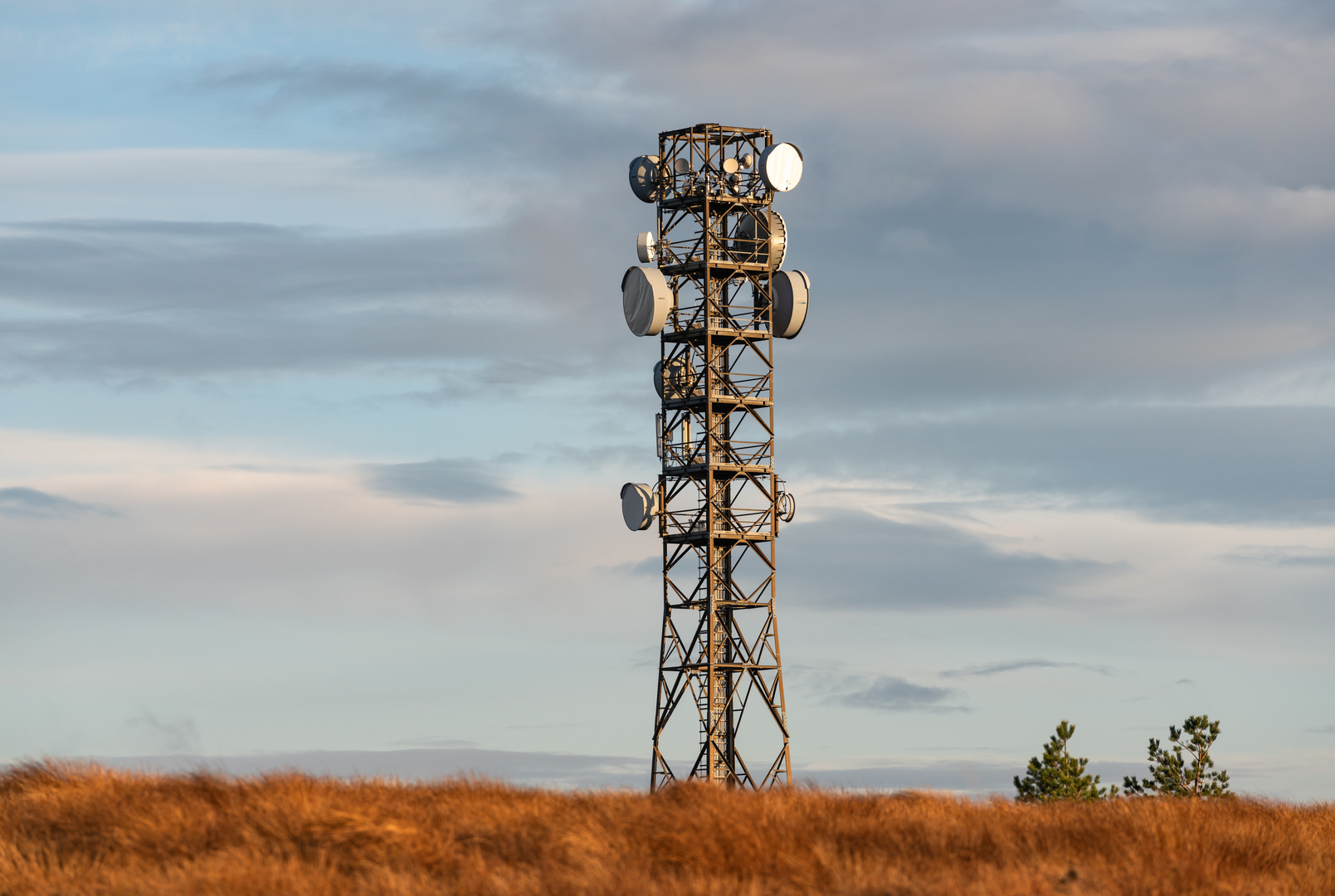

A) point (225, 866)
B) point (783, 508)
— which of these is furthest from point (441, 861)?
point (783, 508)

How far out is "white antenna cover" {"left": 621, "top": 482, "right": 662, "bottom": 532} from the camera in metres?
55.5

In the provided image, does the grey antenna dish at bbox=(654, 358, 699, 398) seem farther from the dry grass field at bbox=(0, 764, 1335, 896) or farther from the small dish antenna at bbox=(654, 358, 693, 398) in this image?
the dry grass field at bbox=(0, 764, 1335, 896)

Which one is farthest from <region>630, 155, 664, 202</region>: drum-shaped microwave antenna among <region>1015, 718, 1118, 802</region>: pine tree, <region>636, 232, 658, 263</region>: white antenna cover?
<region>1015, 718, 1118, 802</region>: pine tree

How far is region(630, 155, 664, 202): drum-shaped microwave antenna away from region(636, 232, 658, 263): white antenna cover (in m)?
1.38

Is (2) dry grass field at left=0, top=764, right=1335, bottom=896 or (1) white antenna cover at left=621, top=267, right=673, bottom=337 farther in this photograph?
(1) white antenna cover at left=621, top=267, right=673, bottom=337

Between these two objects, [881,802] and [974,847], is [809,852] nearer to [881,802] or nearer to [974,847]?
[974,847]

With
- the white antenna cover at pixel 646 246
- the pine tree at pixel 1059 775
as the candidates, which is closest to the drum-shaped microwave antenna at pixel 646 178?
the white antenna cover at pixel 646 246

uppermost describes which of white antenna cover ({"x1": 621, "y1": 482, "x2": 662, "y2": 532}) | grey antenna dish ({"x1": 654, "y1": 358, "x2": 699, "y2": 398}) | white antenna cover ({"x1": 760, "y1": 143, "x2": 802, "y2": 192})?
white antenna cover ({"x1": 760, "y1": 143, "x2": 802, "y2": 192})

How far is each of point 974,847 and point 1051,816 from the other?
453 cm

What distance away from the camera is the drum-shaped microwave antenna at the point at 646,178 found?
5712 centimetres

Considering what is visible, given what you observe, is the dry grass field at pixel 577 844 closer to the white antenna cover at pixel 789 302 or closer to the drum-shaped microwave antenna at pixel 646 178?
the white antenna cover at pixel 789 302

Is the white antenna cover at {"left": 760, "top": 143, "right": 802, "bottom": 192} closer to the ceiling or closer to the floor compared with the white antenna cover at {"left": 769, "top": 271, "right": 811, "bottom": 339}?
closer to the ceiling

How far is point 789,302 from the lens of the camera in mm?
55375

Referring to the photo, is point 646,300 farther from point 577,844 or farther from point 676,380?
point 577,844
